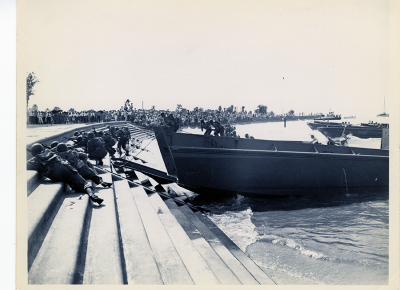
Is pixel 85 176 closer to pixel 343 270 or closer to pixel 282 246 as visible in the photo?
pixel 282 246

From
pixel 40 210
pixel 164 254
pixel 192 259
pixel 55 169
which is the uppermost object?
pixel 55 169

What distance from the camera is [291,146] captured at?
10.5 meters

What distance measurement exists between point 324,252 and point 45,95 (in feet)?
19.8

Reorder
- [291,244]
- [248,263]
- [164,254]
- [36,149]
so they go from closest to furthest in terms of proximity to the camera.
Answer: [164,254]
[248,263]
[36,149]
[291,244]

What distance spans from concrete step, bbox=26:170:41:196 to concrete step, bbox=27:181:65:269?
0.23 feet

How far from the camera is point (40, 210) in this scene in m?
3.02

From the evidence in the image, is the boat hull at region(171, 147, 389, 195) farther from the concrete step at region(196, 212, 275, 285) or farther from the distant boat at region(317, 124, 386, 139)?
the distant boat at region(317, 124, 386, 139)

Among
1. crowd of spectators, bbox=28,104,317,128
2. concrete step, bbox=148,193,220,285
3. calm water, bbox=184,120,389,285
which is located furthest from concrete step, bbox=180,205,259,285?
crowd of spectators, bbox=28,104,317,128

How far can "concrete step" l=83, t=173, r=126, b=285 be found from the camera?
2428 millimetres

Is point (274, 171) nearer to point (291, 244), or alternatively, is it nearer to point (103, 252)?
point (291, 244)

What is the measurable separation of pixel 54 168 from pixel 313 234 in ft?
17.9

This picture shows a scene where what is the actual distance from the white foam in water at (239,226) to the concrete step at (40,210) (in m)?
3.46

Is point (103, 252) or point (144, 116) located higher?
point (144, 116)

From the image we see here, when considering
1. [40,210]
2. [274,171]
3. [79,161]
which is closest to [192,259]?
[40,210]
